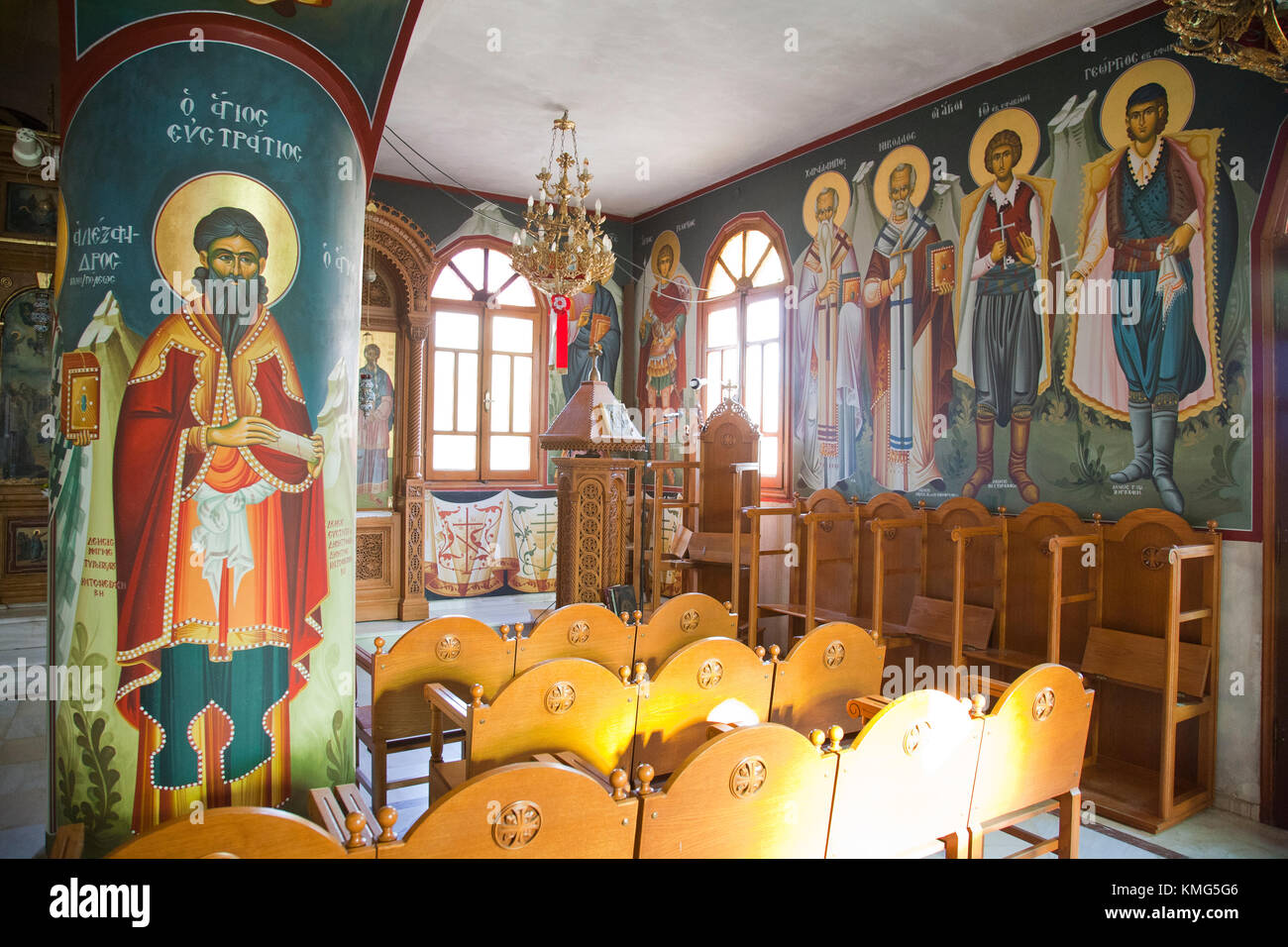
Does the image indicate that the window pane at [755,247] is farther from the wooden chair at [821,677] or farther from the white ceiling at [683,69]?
the wooden chair at [821,677]

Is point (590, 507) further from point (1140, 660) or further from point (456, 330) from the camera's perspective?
point (456, 330)

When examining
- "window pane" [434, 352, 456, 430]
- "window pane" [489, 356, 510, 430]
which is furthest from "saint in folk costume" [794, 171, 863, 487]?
"window pane" [434, 352, 456, 430]

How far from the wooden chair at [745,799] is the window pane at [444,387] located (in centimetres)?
673

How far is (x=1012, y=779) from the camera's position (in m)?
2.54

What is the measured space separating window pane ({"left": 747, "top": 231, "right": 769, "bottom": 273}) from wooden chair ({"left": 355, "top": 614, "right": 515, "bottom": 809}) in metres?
5.04

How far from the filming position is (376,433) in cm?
789

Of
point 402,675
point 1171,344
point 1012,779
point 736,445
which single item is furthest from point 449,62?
point 1012,779

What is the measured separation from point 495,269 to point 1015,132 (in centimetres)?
500

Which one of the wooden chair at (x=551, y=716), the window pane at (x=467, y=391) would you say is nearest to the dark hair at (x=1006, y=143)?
the wooden chair at (x=551, y=716)

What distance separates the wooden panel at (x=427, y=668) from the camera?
3031 millimetres

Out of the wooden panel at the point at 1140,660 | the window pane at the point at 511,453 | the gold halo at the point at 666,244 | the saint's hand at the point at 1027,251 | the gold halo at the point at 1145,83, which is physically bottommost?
the wooden panel at the point at 1140,660

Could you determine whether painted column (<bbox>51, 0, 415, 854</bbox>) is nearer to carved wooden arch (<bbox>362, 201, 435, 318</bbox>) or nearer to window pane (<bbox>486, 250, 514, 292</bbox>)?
carved wooden arch (<bbox>362, 201, 435, 318</bbox>)

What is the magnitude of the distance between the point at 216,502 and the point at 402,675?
1.07 metres

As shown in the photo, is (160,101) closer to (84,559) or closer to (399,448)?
(84,559)
